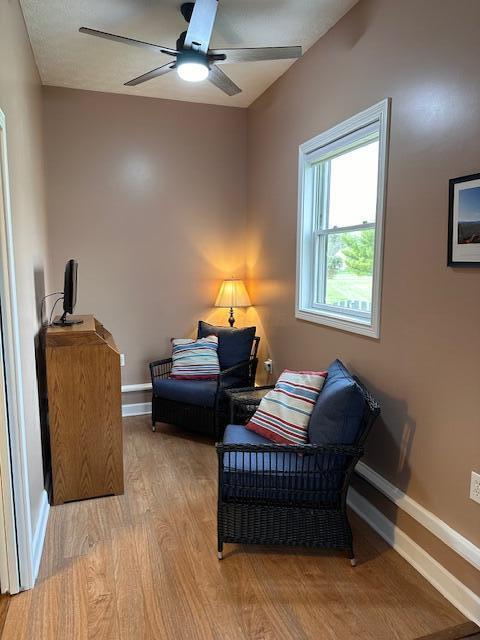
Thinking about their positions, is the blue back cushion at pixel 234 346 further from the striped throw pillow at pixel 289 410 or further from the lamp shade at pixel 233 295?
the striped throw pillow at pixel 289 410

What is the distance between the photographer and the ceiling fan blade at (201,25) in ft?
6.61

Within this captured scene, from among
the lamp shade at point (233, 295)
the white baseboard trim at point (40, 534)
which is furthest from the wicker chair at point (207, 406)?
the white baseboard trim at point (40, 534)

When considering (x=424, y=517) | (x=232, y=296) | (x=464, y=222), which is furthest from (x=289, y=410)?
(x=232, y=296)

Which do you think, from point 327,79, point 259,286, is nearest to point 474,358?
point 327,79

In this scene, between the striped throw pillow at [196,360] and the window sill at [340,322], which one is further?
the striped throw pillow at [196,360]

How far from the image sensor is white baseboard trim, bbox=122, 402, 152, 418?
414 centimetres

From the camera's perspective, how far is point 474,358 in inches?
71.0

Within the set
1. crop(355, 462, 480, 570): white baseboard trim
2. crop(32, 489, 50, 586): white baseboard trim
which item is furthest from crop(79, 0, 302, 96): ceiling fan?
crop(32, 489, 50, 586): white baseboard trim

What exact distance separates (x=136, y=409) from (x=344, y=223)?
256 centimetres

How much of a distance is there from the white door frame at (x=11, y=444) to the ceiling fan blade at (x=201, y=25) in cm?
101

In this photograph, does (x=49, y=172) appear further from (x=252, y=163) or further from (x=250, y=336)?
(x=250, y=336)

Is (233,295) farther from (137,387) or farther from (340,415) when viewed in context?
(340,415)

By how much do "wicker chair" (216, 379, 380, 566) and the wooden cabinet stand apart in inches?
35.4

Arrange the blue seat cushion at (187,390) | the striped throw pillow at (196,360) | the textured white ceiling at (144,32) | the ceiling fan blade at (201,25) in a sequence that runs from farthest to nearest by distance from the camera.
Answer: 1. the striped throw pillow at (196,360)
2. the blue seat cushion at (187,390)
3. the textured white ceiling at (144,32)
4. the ceiling fan blade at (201,25)
